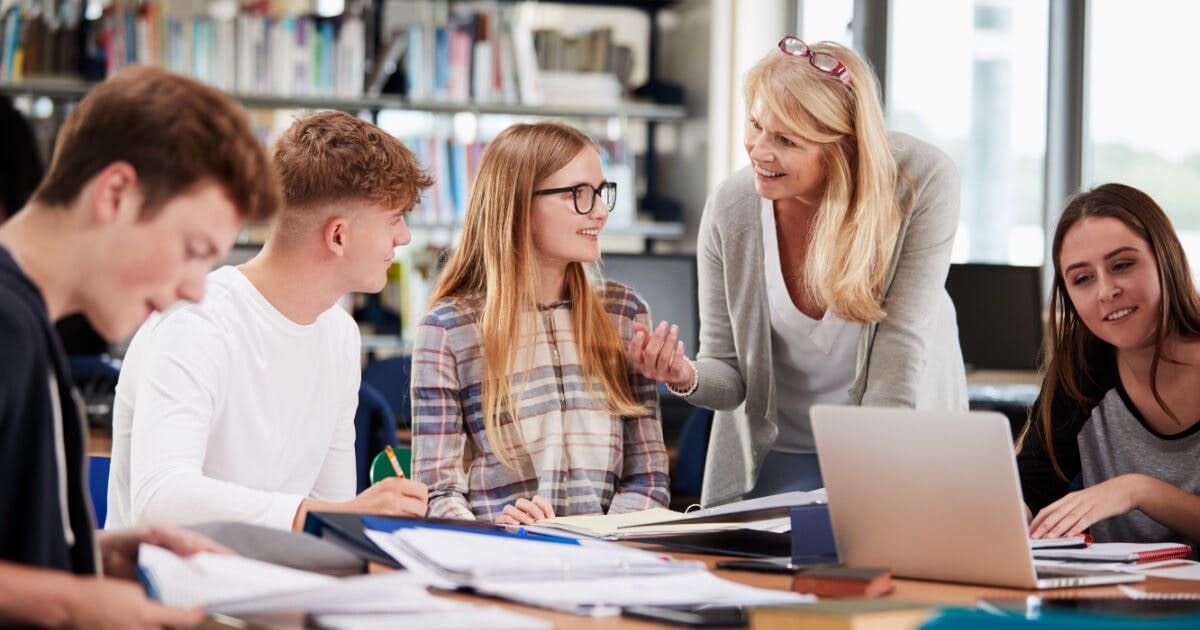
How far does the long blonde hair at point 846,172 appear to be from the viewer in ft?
6.89

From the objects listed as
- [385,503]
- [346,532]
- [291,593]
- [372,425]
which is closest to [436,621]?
[291,593]

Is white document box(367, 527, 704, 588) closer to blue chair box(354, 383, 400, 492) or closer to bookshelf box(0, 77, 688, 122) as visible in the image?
blue chair box(354, 383, 400, 492)

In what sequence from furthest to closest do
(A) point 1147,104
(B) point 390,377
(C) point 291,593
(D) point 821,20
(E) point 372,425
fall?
(D) point 821,20
(A) point 1147,104
(B) point 390,377
(E) point 372,425
(C) point 291,593

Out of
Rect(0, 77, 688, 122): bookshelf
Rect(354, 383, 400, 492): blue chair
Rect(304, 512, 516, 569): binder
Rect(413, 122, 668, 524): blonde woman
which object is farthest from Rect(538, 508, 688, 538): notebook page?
→ Rect(0, 77, 688, 122): bookshelf

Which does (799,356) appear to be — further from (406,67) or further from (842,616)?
(406,67)

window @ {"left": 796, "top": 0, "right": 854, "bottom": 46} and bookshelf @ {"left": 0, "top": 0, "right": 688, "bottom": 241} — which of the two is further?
→ window @ {"left": 796, "top": 0, "right": 854, "bottom": 46}

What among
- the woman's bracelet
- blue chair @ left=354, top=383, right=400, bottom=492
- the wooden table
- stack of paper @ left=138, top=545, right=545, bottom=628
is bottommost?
blue chair @ left=354, top=383, right=400, bottom=492

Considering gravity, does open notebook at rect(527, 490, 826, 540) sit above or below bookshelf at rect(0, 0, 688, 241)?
below

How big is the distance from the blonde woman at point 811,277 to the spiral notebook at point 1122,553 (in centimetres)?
59

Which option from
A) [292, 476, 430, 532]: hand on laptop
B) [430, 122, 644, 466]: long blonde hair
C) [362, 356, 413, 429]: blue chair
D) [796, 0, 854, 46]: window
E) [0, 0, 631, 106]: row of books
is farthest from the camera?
[796, 0, 854, 46]: window

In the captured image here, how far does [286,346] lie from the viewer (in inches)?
69.7

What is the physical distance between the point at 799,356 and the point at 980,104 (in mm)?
2588

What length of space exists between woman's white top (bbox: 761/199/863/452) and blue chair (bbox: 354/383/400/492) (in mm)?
1188

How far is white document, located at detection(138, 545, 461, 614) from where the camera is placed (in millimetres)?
997
